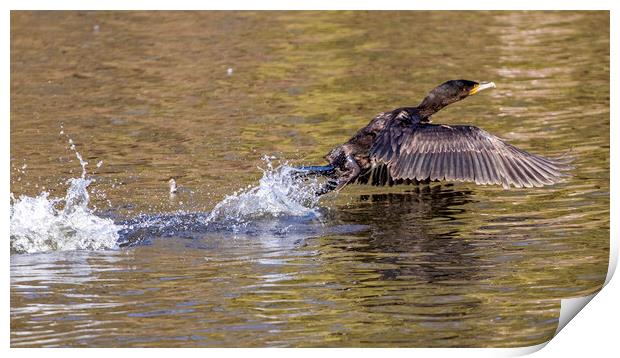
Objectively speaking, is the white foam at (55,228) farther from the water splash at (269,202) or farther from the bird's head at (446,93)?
the bird's head at (446,93)

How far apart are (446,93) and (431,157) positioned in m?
0.95

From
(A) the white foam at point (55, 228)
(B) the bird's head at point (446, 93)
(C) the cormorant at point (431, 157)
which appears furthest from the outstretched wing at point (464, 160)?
(A) the white foam at point (55, 228)

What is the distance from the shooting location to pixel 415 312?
6422 millimetres

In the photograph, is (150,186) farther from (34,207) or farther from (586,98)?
(586,98)

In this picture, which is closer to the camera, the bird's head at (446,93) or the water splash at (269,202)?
the water splash at (269,202)

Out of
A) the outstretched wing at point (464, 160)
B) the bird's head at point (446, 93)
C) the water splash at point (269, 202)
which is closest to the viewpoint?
the outstretched wing at point (464, 160)

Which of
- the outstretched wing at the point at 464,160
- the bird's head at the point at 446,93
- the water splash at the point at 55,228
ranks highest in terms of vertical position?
the bird's head at the point at 446,93

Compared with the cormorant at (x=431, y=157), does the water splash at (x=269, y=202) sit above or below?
below

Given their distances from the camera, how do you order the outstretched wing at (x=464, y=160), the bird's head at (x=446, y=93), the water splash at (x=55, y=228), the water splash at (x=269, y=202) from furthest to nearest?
the bird's head at (x=446, y=93)
the water splash at (x=269, y=202)
the outstretched wing at (x=464, y=160)
the water splash at (x=55, y=228)

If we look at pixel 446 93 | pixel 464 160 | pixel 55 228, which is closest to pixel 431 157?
pixel 464 160

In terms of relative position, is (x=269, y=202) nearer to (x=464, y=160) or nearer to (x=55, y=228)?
(x=464, y=160)

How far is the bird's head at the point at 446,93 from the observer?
8891mm

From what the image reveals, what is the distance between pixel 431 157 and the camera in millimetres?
8148

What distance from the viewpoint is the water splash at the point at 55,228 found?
764 cm
